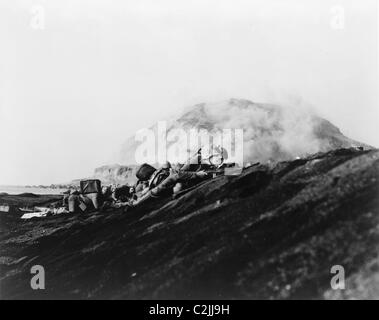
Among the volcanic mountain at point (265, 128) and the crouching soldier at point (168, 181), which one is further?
the crouching soldier at point (168, 181)

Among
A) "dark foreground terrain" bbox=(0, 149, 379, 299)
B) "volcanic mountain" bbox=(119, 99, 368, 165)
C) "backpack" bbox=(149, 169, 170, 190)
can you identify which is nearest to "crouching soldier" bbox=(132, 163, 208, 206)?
"backpack" bbox=(149, 169, 170, 190)

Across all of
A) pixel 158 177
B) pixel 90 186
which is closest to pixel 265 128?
pixel 158 177

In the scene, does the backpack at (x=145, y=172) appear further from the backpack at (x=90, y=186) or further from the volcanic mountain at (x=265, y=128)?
the backpack at (x=90, y=186)

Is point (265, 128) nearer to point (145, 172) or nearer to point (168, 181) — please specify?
point (168, 181)

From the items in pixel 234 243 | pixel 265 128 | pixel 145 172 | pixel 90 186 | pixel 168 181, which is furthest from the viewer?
pixel 90 186

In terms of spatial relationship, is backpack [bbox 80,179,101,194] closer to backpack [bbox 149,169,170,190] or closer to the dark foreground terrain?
the dark foreground terrain

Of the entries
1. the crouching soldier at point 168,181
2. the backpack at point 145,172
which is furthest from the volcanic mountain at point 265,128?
the crouching soldier at point 168,181

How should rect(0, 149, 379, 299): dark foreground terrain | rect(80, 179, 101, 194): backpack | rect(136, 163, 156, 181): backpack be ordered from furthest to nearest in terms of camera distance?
rect(80, 179, 101, 194): backpack → rect(136, 163, 156, 181): backpack → rect(0, 149, 379, 299): dark foreground terrain
